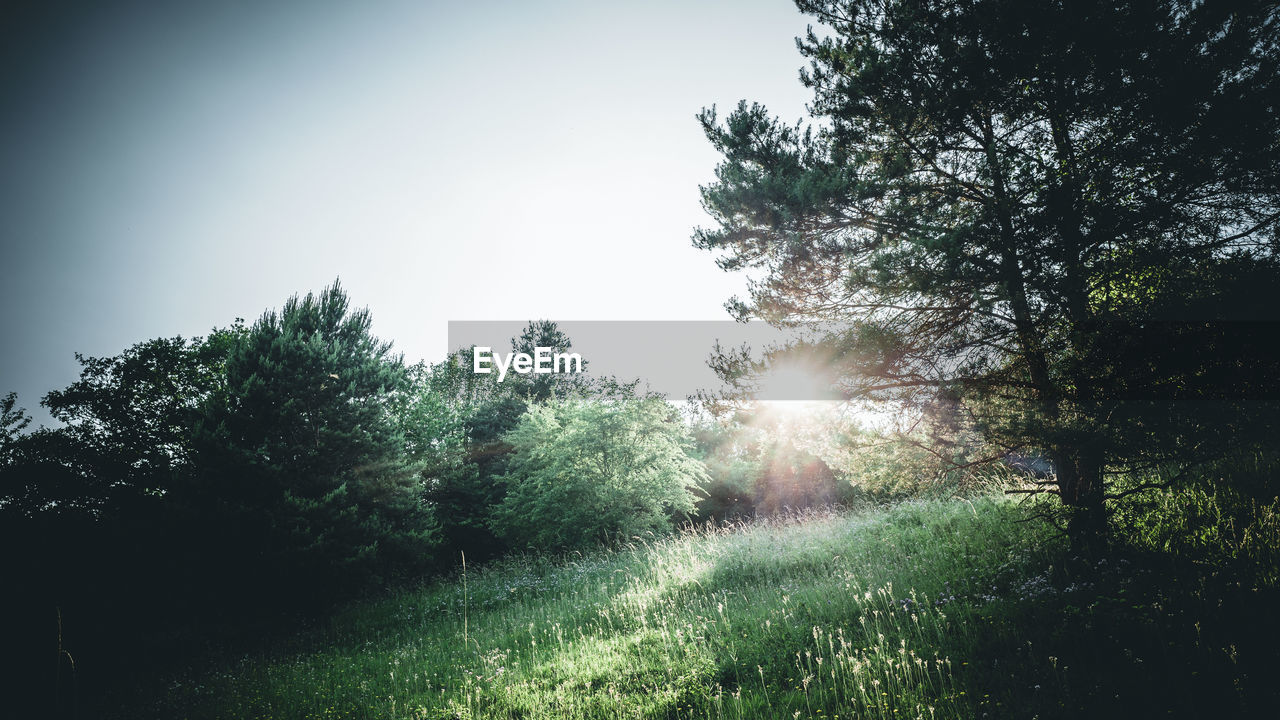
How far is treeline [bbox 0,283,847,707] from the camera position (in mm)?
10453

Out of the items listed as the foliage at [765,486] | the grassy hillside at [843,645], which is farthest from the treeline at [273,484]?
the foliage at [765,486]

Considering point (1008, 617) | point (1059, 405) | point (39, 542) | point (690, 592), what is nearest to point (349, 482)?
point (39, 542)

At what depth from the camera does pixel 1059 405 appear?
15.9 ft

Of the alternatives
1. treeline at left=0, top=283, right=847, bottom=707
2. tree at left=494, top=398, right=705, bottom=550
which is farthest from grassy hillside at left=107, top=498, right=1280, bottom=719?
tree at left=494, top=398, right=705, bottom=550

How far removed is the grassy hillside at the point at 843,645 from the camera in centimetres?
310

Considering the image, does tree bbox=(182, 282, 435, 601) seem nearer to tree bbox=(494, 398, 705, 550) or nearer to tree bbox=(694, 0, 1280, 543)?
tree bbox=(494, 398, 705, 550)

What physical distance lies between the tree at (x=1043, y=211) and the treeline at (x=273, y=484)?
3.51 meters

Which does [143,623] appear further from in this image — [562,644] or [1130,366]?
[1130,366]

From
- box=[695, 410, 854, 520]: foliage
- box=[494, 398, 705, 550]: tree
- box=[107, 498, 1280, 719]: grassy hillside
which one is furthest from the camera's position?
box=[695, 410, 854, 520]: foliage

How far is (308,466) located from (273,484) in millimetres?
852

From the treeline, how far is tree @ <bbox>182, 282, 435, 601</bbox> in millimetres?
45

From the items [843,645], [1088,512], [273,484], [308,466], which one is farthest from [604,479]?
[1088,512]

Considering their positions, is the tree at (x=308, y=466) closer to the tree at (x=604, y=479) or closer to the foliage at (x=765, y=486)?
the tree at (x=604, y=479)

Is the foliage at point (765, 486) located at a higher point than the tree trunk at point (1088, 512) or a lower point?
→ lower
